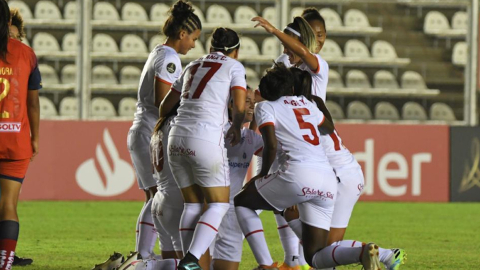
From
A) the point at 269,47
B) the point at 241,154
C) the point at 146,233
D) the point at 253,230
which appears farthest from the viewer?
the point at 269,47

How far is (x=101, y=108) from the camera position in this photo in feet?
57.7

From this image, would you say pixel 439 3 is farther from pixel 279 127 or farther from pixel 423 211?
pixel 279 127

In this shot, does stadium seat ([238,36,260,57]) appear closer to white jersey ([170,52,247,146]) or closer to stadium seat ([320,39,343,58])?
stadium seat ([320,39,343,58])

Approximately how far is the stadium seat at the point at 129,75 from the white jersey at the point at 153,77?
1073cm

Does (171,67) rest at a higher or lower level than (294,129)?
higher

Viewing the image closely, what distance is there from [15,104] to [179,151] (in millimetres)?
1057

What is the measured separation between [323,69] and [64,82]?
12.0m

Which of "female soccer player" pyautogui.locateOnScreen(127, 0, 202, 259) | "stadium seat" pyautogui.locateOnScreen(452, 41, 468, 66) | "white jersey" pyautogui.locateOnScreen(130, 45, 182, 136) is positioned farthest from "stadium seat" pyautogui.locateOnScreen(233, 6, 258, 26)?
"white jersey" pyautogui.locateOnScreen(130, 45, 182, 136)

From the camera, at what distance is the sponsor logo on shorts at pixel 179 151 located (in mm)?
6090

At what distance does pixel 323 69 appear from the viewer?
657cm

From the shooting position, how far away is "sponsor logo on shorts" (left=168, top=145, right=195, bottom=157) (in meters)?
6.09

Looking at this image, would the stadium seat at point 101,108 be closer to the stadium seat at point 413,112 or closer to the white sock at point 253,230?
the stadium seat at point 413,112

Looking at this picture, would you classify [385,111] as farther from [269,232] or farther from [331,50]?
[269,232]

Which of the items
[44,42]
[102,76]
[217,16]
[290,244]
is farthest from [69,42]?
[290,244]
